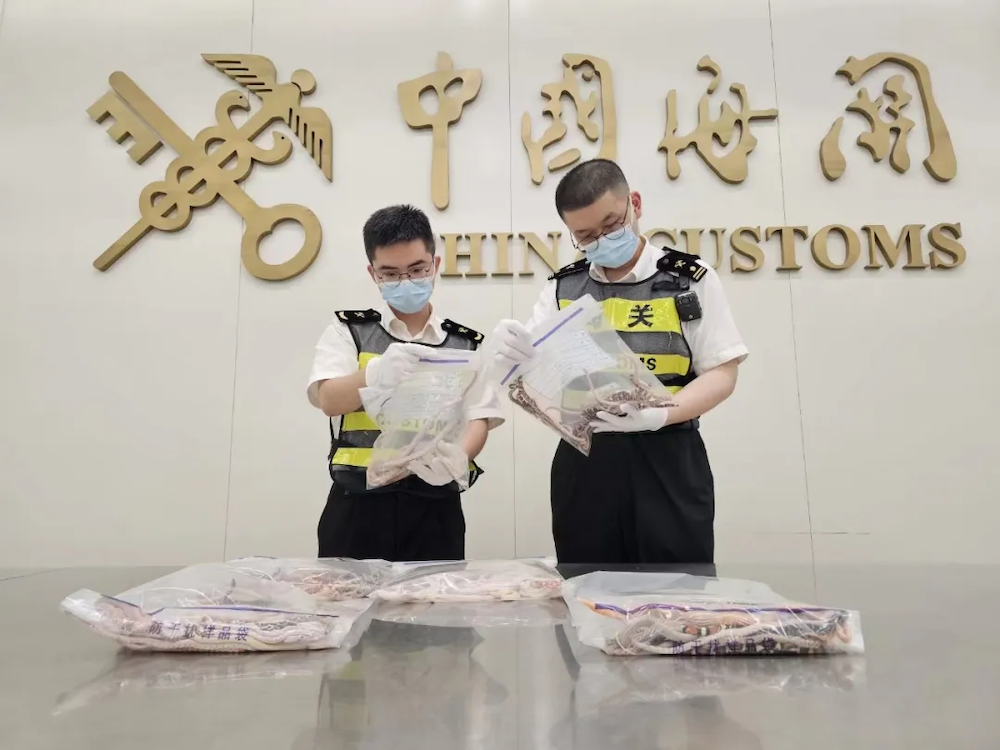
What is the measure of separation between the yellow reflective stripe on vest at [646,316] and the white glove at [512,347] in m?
0.30

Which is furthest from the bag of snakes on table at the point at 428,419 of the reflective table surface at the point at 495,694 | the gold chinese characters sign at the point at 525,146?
the gold chinese characters sign at the point at 525,146

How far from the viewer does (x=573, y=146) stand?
8.20 feet

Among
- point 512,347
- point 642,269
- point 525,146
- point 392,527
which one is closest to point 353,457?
point 392,527

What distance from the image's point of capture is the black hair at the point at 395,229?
145 cm

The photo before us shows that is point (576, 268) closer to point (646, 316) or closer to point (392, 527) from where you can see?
point (646, 316)

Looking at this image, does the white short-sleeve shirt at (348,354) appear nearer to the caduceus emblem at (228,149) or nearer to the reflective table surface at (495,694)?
the reflective table surface at (495,694)

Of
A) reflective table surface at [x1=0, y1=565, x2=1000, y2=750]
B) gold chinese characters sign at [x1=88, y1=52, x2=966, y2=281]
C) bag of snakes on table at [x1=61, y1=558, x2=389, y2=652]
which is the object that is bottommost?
reflective table surface at [x1=0, y1=565, x2=1000, y2=750]

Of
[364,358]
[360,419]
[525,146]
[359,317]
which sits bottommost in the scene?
[360,419]

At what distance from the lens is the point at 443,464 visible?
3.70ft

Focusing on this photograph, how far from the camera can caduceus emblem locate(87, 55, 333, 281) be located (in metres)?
2.47

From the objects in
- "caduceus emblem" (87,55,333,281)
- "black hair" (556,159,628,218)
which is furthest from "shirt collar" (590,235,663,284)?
"caduceus emblem" (87,55,333,281)

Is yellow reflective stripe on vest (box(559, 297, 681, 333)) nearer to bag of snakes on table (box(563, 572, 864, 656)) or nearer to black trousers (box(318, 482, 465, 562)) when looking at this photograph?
black trousers (box(318, 482, 465, 562))

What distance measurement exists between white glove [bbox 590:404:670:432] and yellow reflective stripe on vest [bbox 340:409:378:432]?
57 cm

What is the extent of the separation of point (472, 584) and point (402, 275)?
846mm
